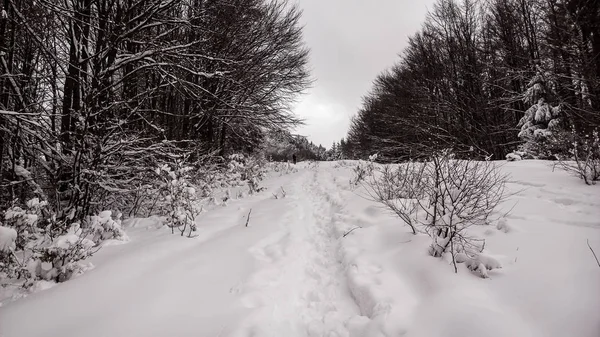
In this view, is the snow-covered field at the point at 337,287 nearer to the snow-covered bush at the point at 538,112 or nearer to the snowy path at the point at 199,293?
the snowy path at the point at 199,293

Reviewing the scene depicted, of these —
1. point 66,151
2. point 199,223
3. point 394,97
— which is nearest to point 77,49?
point 66,151

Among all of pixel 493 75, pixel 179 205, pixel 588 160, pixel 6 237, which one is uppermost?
pixel 493 75

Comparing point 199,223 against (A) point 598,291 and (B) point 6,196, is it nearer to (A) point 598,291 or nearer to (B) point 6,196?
(B) point 6,196

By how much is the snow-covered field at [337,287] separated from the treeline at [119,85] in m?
1.38

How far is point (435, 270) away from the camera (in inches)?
93.1

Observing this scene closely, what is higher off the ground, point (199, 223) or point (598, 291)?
point (199, 223)

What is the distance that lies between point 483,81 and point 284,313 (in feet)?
45.4

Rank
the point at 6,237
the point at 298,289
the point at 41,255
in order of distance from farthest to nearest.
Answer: the point at 298,289
the point at 41,255
the point at 6,237

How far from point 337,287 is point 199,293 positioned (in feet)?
4.44

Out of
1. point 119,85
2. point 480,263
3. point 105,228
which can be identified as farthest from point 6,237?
point 119,85

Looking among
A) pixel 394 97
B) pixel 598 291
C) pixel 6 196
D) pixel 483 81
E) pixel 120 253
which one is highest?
pixel 394 97

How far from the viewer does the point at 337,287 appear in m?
2.60

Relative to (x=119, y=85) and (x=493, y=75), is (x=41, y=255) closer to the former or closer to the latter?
(x=119, y=85)

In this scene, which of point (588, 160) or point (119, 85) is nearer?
point (588, 160)
